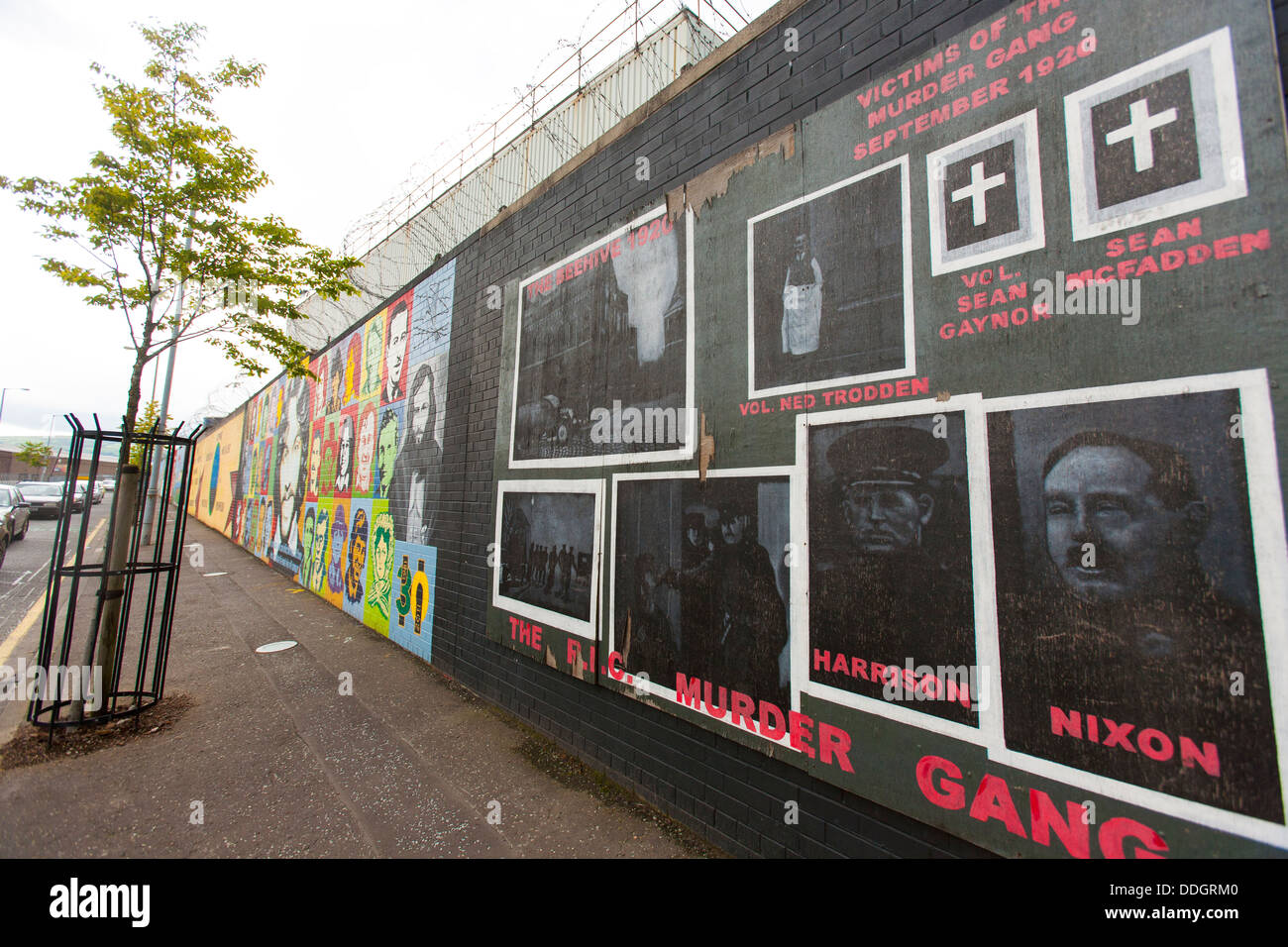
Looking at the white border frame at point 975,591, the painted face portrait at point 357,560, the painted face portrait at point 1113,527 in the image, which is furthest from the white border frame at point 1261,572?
the painted face portrait at point 357,560

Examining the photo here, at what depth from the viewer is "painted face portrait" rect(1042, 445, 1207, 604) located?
1825 mm

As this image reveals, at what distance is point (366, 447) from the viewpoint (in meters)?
8.92

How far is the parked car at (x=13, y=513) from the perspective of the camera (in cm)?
1274

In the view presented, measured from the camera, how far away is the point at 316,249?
6.25m

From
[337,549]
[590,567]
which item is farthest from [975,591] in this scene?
[337,549]

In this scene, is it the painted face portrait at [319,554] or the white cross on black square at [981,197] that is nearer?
the white cross on black square at [981,197]

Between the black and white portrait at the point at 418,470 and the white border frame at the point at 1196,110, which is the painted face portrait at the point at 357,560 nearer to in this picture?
the black and white portrait at the point at 418,470

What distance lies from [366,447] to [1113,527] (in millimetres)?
9454

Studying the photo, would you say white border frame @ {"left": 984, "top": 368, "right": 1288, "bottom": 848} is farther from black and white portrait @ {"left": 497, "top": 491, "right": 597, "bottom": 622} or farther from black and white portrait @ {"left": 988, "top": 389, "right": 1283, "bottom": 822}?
black and white portrait @ {"left": 497, "top": 491, "right": 597, "bottom": 622}

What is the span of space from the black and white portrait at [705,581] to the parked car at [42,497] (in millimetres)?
27146

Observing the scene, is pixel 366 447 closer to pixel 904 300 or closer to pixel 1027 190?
pixel 904 300

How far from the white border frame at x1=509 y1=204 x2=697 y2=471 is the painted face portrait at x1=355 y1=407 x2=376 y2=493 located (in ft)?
15.4
